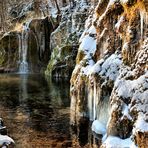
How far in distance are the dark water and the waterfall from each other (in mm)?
18789

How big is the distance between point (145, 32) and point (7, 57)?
47980mm

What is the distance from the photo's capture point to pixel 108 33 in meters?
25.2

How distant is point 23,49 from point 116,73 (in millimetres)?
44319

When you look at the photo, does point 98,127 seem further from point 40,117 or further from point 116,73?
point 40,117

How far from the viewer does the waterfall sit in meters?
64.7

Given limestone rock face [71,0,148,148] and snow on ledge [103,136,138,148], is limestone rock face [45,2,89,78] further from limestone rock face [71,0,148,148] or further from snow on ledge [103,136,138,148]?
snow on ledge [103,136,138,148]

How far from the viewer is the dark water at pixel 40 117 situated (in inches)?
864

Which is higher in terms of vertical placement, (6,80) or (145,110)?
(145,110)

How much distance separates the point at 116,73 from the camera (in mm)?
22703

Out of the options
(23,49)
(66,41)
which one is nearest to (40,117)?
(66,41)

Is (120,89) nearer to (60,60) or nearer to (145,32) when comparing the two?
(145,32)

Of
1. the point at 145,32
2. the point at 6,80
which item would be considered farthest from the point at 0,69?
the point at 145,32

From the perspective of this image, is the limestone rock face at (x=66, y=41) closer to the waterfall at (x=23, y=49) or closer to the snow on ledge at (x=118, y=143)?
the waterfall at (x=23, y=49)

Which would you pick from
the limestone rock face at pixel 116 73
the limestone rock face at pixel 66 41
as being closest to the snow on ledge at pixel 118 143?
the limestone rock face at pixel 116 73
